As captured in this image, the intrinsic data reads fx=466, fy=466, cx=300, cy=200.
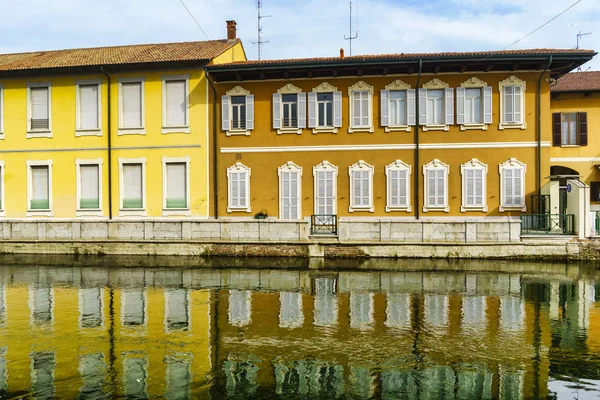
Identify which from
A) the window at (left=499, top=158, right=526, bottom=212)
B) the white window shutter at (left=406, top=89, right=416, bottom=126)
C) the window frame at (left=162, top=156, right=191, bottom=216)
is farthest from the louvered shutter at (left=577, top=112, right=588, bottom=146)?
the window frame at (left=162, top=156, right=191, bottom=216)

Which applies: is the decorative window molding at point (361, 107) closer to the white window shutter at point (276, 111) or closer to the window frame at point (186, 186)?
the white window shutter at point (276, 111)

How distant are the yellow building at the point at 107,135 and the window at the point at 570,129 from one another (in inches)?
674

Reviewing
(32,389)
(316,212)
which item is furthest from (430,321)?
(316,212)

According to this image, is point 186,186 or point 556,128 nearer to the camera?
point 186,186

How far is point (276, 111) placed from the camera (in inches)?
843

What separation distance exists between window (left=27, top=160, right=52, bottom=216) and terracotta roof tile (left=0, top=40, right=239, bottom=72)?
4601 millimetres

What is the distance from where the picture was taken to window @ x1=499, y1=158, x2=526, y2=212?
20.0 m

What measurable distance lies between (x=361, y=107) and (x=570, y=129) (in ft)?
37.4

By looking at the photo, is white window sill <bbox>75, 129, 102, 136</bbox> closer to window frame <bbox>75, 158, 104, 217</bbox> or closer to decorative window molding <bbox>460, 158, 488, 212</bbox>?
window frame <bbox>75, 158, 104, 217</bbox>

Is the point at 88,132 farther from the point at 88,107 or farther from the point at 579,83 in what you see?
the point at 579,83

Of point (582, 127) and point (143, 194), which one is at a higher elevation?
point (582, 127)

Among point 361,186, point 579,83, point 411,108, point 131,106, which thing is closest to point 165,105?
point 131,106

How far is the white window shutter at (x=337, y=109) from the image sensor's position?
21047 mm


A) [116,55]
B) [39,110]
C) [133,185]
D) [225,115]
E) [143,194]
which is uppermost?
[116,55]
